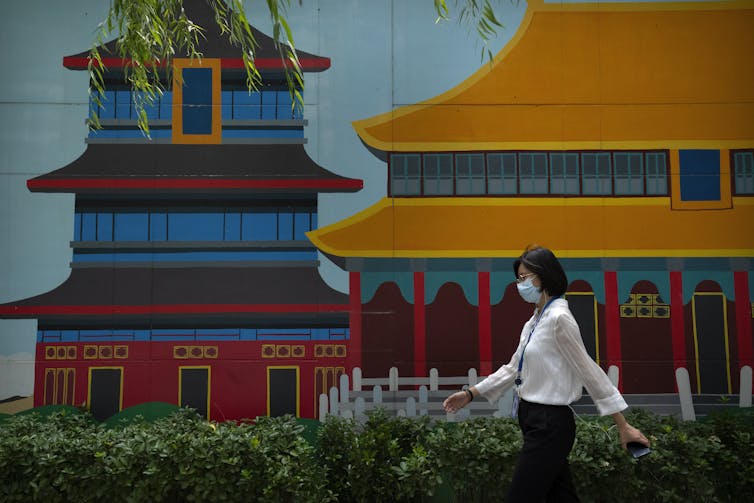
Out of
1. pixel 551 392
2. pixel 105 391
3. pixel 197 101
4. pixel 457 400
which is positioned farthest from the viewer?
pixel 197 101

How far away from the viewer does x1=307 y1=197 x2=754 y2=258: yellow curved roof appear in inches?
249

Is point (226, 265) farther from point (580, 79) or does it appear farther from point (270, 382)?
point (580, 79)

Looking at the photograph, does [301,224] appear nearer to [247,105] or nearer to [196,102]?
[247,105]

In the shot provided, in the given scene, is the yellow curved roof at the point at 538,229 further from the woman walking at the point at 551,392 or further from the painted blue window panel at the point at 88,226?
the woman walking at the point at 551,392

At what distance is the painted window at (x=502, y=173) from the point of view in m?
6.43

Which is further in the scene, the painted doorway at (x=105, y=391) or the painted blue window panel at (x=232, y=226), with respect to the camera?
the painted blue window panel at (x=232, y=226)

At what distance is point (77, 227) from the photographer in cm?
633

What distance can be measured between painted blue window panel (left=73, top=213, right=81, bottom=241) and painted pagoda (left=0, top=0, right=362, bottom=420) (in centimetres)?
2

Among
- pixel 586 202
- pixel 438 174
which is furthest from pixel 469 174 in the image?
pixel 586 202

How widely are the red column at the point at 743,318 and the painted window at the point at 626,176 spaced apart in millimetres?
1140

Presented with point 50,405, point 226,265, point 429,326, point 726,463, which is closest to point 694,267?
point 726,463

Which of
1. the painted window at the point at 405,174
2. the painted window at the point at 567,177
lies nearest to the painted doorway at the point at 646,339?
the painted window at the point at 567,177

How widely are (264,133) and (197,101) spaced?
0.65m

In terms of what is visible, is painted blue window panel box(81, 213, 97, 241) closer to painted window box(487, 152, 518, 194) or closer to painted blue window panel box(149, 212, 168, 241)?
painted blue window panel box(149, 212, 168, 241)
